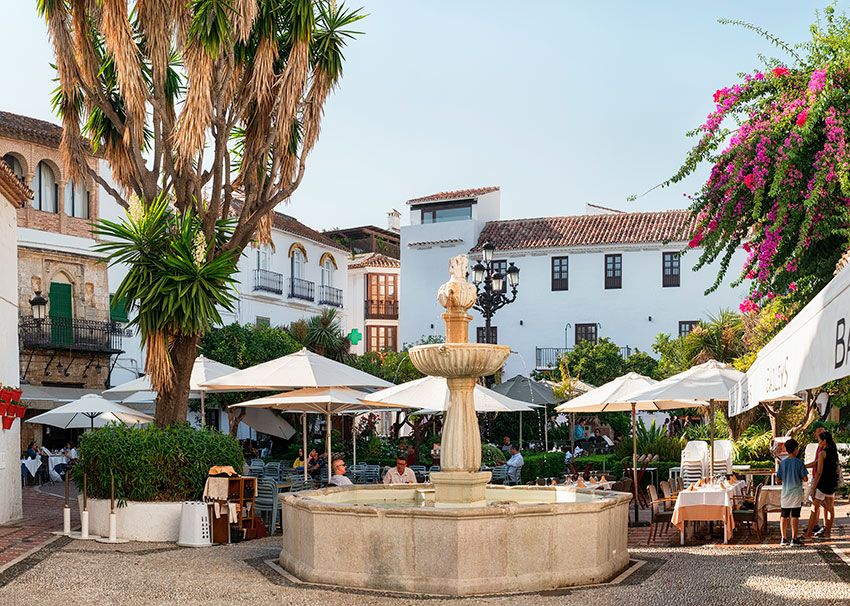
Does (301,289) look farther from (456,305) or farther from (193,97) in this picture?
(456,305)

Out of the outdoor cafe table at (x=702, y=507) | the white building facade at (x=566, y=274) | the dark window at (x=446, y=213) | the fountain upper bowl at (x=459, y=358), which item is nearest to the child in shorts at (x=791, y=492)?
the outdoor cafe table at (x=702, y=507)

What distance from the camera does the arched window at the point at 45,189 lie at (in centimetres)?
3444

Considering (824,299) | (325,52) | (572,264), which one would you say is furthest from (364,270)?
(824,299)

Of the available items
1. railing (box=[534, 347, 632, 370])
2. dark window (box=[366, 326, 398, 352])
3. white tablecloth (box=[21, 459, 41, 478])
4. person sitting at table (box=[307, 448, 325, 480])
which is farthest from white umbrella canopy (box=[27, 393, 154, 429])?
dark window (box=[366, 326, 398, 352])

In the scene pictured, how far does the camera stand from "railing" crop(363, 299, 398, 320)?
5697 cm

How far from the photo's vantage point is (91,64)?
55.8 feet

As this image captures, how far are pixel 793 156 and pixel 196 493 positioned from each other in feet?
28.3

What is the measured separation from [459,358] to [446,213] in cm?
4232

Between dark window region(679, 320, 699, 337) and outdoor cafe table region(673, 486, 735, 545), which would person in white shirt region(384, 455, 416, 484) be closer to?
outdoor cafe table region(673, 486, 735, 545)

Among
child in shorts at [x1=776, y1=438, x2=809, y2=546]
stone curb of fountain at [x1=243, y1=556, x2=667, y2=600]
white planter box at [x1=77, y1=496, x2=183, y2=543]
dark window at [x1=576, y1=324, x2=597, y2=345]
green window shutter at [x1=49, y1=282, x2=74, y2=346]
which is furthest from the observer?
dark window at [x1=576, y1=324, x2=597, y2=345]

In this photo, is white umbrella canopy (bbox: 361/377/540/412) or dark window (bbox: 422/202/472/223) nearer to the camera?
white umbrella canopy (bbox: 361/377/540/412)

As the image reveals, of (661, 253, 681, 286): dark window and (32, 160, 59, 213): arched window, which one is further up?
(32, 160, 59, 213): arched window

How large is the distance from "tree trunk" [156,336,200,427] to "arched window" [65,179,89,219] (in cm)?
2118

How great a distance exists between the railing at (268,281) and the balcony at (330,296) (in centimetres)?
397
